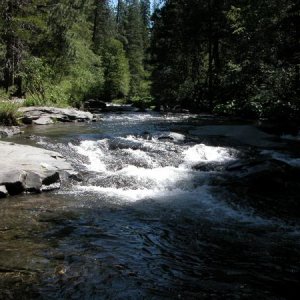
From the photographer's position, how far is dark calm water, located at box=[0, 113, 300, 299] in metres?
5.09

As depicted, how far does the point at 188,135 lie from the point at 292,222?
10237 mm

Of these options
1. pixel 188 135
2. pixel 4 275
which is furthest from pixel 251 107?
pixel 4 275

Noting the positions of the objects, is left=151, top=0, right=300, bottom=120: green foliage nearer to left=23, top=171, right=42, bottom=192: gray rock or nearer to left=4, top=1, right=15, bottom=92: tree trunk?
left=4, top=1, right=15, bottom=92: tree trunk

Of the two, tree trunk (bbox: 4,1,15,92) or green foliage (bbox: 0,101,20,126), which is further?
tree trunk (bbox: 4,1,15,92)

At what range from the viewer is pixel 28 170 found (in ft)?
32.5

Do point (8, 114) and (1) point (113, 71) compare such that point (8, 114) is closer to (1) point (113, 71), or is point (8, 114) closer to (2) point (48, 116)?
(2) point (48, 116)

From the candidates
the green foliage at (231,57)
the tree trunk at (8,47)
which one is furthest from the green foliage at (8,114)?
the green foliage at (231,57)

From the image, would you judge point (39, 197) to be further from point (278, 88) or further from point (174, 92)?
point (174, 92)

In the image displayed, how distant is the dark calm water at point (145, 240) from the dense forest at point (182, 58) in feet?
36.7

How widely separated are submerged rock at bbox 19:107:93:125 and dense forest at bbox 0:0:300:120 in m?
1.90

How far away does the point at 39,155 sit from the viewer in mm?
11328

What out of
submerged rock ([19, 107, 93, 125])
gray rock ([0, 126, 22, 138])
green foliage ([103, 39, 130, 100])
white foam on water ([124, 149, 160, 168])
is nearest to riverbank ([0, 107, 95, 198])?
white foam on water ([124, 149, 160, 168])

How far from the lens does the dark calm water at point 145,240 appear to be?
5.09 metres

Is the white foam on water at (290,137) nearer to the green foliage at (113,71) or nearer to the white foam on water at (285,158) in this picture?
the white foam on water at (285,158)
